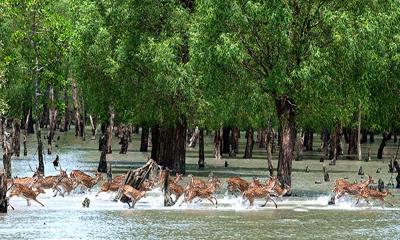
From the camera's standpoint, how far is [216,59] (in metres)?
37.3

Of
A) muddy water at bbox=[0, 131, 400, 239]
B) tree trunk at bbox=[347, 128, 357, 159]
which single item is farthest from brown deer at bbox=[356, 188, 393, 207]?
tree trunk at bbox=[347, 128, 357, 159]

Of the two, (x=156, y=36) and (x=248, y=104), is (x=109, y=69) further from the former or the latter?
(x=248, y=104)

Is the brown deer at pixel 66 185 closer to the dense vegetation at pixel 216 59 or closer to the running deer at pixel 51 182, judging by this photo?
the running deer at pixel 51 182

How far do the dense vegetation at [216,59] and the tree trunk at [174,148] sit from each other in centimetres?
7

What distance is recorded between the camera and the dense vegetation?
36.0 m

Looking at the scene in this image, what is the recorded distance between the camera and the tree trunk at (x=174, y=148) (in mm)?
46719

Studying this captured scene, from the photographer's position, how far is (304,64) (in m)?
35.4

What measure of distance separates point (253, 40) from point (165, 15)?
31.3 feet

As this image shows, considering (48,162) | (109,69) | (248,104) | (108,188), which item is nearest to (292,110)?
(248,104)

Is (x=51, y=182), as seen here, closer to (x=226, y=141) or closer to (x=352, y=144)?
(x=226, y=141)

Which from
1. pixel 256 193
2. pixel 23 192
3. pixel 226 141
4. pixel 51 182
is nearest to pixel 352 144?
pixel 226 141

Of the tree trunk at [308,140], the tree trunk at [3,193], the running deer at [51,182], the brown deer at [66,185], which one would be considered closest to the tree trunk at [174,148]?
the brown deer at [66,185]

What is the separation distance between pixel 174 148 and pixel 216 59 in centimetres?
1056

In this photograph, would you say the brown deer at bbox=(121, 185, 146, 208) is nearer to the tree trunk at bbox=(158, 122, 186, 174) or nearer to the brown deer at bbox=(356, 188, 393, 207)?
the brown deer at bbox=(356, 188, 393, 207)
